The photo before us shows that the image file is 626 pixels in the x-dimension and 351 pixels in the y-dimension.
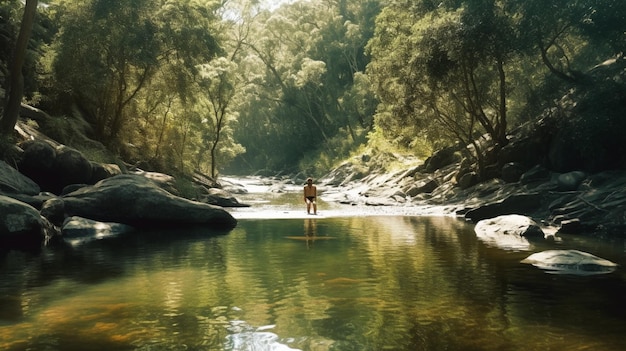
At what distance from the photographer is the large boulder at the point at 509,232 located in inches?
709

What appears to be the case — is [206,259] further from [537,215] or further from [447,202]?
[447,202]

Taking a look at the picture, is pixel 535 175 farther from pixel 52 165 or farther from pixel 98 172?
pixel 52 165

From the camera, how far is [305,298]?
10.3m

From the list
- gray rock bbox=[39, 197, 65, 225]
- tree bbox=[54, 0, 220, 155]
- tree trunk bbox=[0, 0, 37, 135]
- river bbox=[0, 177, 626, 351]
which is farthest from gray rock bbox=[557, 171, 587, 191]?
tree trunk bbox=[0, 0, 37, 135]

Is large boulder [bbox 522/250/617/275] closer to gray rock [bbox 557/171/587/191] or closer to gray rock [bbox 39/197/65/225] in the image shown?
gray rock [bbox 557/171/587/191]

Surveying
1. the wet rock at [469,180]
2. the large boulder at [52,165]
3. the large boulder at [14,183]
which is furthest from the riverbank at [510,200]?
the large boulder at [14,183]

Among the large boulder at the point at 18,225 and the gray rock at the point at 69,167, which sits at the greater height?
the gray rock at the point at 69,167

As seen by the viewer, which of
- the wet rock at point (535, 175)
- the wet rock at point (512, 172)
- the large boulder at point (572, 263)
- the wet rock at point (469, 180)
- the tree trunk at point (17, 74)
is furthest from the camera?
the wet rock at point (469, 180)

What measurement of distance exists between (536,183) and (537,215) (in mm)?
4482

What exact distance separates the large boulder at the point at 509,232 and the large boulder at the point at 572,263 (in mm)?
3522

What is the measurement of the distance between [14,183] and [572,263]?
683 inches

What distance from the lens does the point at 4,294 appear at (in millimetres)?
10672

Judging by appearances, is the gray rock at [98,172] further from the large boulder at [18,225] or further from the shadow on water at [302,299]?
the shadow on water at [302,299]

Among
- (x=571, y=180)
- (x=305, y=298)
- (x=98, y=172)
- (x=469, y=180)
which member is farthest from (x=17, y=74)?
(x=469, y=180)
